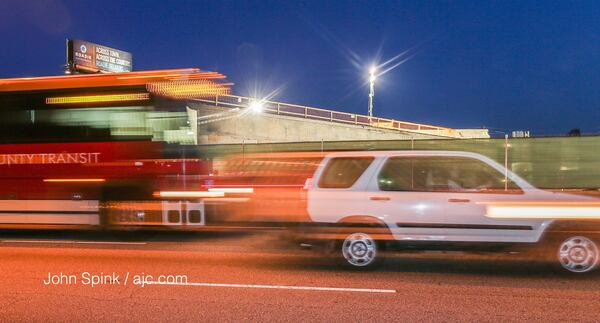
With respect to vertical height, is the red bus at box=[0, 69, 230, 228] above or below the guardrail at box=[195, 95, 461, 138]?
below

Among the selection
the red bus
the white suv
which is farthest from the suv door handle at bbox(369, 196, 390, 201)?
the red bus

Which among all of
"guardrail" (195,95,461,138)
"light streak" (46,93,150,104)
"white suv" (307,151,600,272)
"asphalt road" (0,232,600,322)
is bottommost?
"asphalt road" (0,232,600,322)

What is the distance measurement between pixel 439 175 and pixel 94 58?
3714 centimetres

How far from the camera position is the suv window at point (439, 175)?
25.6ft

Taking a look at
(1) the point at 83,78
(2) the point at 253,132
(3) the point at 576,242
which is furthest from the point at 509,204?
(2) the point at 253,132

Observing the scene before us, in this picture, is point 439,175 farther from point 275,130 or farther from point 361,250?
point 275,130

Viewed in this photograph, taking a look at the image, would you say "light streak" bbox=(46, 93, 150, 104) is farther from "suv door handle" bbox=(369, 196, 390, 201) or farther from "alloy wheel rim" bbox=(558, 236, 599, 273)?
"alloy wheel rim" bbox=(558, 236, 599, 273)

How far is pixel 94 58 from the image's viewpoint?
1574 inches

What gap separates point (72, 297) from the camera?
667 centimetres

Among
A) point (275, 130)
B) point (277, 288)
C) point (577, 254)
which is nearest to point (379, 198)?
point (277, 288)

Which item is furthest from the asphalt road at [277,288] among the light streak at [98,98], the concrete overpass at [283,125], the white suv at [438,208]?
the concrete overpass at [283,125]

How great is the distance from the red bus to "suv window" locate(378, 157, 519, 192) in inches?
196

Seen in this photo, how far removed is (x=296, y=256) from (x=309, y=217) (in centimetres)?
154

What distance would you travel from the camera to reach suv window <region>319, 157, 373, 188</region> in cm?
808
